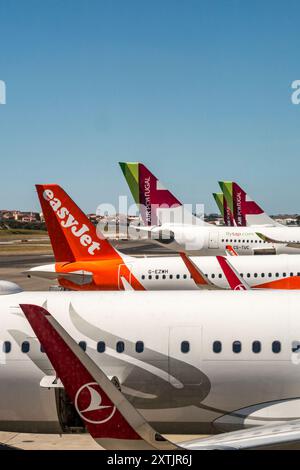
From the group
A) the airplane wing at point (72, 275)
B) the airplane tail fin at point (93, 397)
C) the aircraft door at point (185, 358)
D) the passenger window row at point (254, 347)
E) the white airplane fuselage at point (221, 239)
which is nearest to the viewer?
the airplane tail fin at point (93, 397)

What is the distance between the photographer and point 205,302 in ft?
44.7

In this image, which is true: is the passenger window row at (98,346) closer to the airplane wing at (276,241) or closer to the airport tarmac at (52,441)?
the airport tarmac at (52,441)

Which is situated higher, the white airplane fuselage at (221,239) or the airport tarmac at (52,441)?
the white airplane fuselage at (221,239)

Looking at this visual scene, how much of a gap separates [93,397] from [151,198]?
44.3 meters

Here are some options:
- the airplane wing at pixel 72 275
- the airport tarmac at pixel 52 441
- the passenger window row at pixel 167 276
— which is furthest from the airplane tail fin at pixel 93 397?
the passenger window row at pixel 167 276

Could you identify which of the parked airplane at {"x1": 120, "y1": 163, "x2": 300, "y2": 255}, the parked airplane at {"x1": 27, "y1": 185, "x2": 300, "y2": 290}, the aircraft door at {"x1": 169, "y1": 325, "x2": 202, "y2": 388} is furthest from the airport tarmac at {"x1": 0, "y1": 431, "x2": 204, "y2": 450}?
the parked airplane at {"x1": 120, "y1": 163, "x2": 300, "y2": 255}

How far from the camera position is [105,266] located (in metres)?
32.1

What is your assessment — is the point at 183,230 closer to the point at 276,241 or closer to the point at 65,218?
the point at 276,241

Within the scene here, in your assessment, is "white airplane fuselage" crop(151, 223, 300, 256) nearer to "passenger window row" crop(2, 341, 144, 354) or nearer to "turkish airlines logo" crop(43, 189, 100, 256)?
"turkish airlines logo" crop(43, 189, 100, 256)

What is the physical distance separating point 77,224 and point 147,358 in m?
18.8

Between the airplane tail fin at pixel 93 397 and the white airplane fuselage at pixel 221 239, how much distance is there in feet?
142

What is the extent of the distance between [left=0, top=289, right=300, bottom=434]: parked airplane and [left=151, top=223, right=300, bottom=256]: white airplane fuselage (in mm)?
37798

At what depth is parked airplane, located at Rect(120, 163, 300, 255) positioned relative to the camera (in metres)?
51.8

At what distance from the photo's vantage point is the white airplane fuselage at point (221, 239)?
52.0 metres
